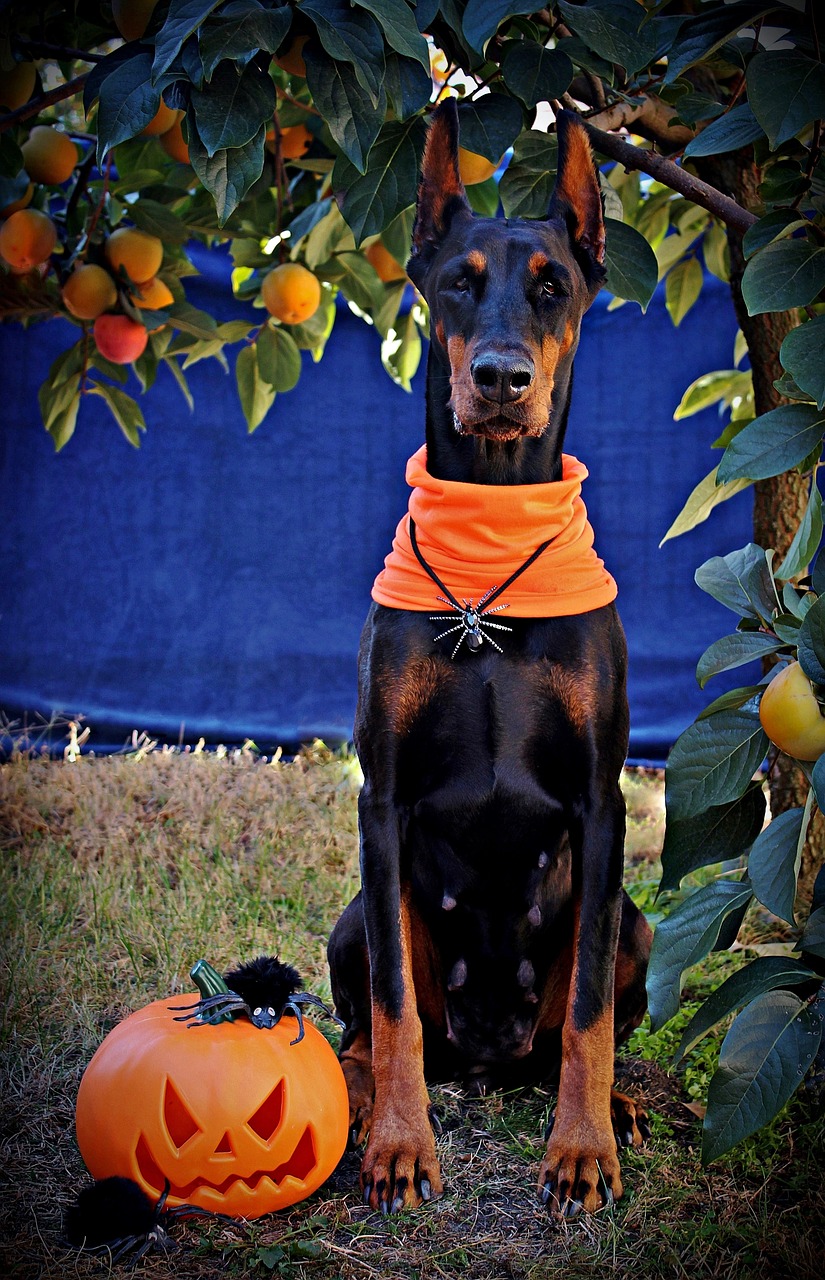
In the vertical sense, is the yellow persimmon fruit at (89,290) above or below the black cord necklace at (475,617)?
above

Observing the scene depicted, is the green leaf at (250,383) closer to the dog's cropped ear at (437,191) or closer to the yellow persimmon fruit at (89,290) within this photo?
the yellow persimmon fruit at (89,290)

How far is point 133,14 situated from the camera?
6.75 feet

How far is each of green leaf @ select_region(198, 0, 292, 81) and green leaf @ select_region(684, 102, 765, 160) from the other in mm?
679

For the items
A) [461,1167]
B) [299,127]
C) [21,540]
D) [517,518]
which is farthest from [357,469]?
[461,1167]

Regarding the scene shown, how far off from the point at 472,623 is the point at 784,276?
2.60ft

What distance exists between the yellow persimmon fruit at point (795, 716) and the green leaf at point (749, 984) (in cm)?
35

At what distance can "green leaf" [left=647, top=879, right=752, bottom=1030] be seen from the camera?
1.93 metres

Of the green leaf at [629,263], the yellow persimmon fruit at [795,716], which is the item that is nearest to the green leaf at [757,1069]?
the yellow persimmon fruit at [795,716]

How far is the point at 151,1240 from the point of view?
180 centimetres

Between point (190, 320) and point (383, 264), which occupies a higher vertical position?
point (383, 264)

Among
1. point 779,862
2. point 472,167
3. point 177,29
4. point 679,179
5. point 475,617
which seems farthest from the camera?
point 472,167

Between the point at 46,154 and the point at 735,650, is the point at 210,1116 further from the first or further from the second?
the point at 46,154

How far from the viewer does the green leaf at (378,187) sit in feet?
7.07

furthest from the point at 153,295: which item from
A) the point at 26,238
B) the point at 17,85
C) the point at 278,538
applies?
the point at 278,538
